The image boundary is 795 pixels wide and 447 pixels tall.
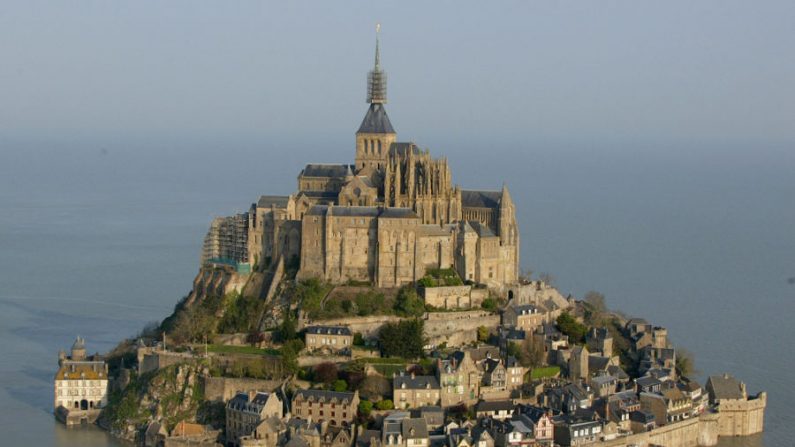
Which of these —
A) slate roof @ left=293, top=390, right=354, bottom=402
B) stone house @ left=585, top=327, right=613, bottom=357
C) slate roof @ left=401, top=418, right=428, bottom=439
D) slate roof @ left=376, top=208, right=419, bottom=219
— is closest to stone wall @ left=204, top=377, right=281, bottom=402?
slate roof @ left=293, top=390, right=354, bottom=402

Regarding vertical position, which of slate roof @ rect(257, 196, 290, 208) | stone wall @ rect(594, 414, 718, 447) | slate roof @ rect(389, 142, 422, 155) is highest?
slate roof @ rect(389, 142, 422, 155)

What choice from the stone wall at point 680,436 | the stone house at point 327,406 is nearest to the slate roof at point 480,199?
the stone wall at point 680,436

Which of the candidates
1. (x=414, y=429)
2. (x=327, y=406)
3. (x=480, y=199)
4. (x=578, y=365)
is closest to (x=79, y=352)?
(x=327, y=406)

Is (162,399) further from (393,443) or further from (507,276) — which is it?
(507,276)

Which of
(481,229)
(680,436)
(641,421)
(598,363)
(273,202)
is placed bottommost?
(680,436)

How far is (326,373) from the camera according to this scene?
163 ft

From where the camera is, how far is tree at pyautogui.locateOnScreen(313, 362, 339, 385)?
49.7 metres

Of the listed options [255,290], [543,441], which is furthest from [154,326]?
[543,441]

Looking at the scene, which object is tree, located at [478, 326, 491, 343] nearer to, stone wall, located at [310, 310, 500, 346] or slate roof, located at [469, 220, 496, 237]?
stone wall, located at [310, 310, 500, 346]

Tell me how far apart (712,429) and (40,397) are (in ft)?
79.4

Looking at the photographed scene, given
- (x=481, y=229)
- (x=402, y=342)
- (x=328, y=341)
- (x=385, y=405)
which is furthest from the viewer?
(x=481, y=229)

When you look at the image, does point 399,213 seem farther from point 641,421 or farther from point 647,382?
point 641,421

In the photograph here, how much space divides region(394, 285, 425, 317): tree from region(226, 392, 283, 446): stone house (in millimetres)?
7581

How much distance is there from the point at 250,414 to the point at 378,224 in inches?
433
